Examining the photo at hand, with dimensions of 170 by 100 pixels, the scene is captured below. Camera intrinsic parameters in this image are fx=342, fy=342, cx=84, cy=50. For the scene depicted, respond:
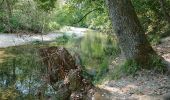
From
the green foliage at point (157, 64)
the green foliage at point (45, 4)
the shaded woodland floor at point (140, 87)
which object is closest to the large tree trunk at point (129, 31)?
the green foliage at point (157, 64)

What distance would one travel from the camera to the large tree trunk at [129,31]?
33.6 ft

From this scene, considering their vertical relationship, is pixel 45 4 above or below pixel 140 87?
above

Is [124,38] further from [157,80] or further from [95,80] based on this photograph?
[95,80]

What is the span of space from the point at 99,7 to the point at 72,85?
9.46 meters

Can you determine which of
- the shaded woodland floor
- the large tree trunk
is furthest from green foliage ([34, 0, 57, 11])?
the shaded woodland floor

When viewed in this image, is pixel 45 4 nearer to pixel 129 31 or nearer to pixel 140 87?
pixel 129 31

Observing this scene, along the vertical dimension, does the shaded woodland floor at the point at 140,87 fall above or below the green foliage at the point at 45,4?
below

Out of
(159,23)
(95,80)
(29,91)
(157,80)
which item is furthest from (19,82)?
(159,23)

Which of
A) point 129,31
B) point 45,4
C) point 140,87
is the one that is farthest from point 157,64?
point 45,4

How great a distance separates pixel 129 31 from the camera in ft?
33.7

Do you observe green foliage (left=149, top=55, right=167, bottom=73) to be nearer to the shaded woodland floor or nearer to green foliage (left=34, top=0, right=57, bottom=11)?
the shaded woodland floor

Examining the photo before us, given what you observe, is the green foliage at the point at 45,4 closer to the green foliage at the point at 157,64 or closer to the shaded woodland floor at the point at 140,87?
the shaded woodland floor at the point at 140,87

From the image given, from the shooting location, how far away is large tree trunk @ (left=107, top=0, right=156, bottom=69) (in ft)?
33.6

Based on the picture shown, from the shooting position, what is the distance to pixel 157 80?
9.78 metres
